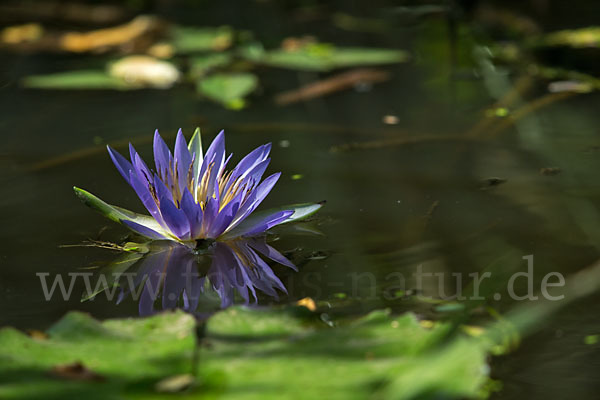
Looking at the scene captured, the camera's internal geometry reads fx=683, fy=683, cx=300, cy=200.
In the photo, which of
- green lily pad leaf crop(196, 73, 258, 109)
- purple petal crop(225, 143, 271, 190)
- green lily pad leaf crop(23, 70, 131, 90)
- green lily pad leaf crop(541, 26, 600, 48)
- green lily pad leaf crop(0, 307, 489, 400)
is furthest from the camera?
green lily pad leaf crop(541, 26, 600, 48)

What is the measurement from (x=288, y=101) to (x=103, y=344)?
150 cm

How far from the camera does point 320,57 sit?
2.58 metres

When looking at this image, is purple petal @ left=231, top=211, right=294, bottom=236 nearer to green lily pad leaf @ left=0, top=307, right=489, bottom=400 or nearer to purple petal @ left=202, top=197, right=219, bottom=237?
purple petal @ left=202, top=197, right=219, bottom=237

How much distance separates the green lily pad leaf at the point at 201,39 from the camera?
2.80 m

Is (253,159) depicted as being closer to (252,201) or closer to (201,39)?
(252,201)

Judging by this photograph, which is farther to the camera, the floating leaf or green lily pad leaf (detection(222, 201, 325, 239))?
the floating leaf

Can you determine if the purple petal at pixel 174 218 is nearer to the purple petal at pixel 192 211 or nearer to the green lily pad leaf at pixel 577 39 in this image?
the purple petal at pixel 192 211

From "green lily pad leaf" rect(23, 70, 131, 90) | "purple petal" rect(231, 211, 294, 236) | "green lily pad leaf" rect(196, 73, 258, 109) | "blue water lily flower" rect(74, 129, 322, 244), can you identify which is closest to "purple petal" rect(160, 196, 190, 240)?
"blue water lily flower" rect(74, 129, 322, 244)

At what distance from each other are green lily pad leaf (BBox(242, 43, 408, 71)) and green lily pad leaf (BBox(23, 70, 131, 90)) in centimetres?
52

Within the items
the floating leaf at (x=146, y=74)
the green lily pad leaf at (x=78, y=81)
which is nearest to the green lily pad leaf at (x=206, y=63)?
the floating leaf at (x=146, y=74)

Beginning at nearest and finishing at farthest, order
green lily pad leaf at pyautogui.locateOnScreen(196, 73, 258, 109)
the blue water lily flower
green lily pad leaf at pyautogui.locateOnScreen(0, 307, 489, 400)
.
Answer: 1. green lily pad leaf at pyautogui.locateOnScreen(0, 307, 489, 400)
2. the blue water lily flower
3. green lily pad leaf at pyautogui.locateOnScreen(196, 73, 258, 109)

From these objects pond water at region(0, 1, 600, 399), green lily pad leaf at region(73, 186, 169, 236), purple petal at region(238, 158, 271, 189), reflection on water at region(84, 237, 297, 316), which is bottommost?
pond water at region(0, 1, 600, 399)

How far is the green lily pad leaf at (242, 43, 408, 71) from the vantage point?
8.30 feet

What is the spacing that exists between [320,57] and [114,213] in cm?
152
